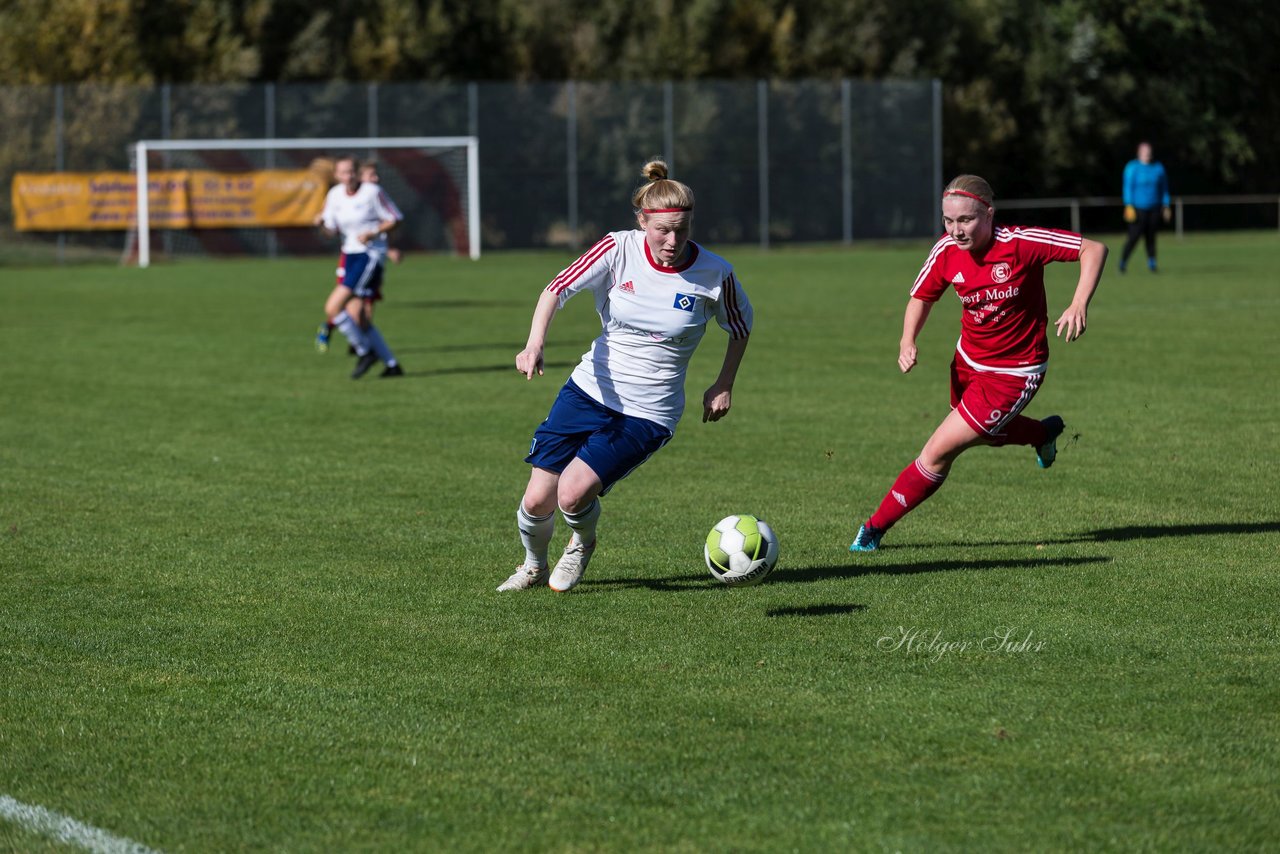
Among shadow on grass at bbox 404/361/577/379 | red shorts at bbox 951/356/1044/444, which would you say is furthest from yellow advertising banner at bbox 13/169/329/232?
red shorts at bbox 951/356/1044/444

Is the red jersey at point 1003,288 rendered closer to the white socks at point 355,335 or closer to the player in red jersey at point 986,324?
the player in red jersey at point 986,324

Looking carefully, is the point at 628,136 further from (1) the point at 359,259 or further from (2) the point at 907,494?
(2) the point at 907,494

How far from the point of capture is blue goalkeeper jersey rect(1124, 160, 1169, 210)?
26141 millimetres

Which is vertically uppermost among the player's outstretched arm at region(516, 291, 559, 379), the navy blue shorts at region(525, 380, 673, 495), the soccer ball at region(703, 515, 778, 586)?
the player's outstretched arm at region(516, 291, 559, 379)

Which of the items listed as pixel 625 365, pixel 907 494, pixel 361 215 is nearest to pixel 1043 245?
pixel 907 494

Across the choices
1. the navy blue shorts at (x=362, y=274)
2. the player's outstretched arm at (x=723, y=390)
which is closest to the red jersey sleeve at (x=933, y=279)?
the player's outstretched arm at (x=723, y=390)

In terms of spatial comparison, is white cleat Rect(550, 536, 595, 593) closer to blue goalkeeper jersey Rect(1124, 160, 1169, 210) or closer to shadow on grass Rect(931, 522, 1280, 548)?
shadow on grass Rect(931, 522, 1280, 548)

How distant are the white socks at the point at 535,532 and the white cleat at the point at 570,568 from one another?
85 millimetres

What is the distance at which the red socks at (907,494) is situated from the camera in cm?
727

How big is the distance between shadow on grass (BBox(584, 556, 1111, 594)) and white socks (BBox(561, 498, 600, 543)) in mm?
260

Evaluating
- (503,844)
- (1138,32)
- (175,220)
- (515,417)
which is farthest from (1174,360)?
(1138,32)

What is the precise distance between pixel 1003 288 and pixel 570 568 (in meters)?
2.17

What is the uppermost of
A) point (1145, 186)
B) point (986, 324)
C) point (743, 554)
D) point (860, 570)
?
point (1145, 186)

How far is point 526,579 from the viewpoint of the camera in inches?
262
